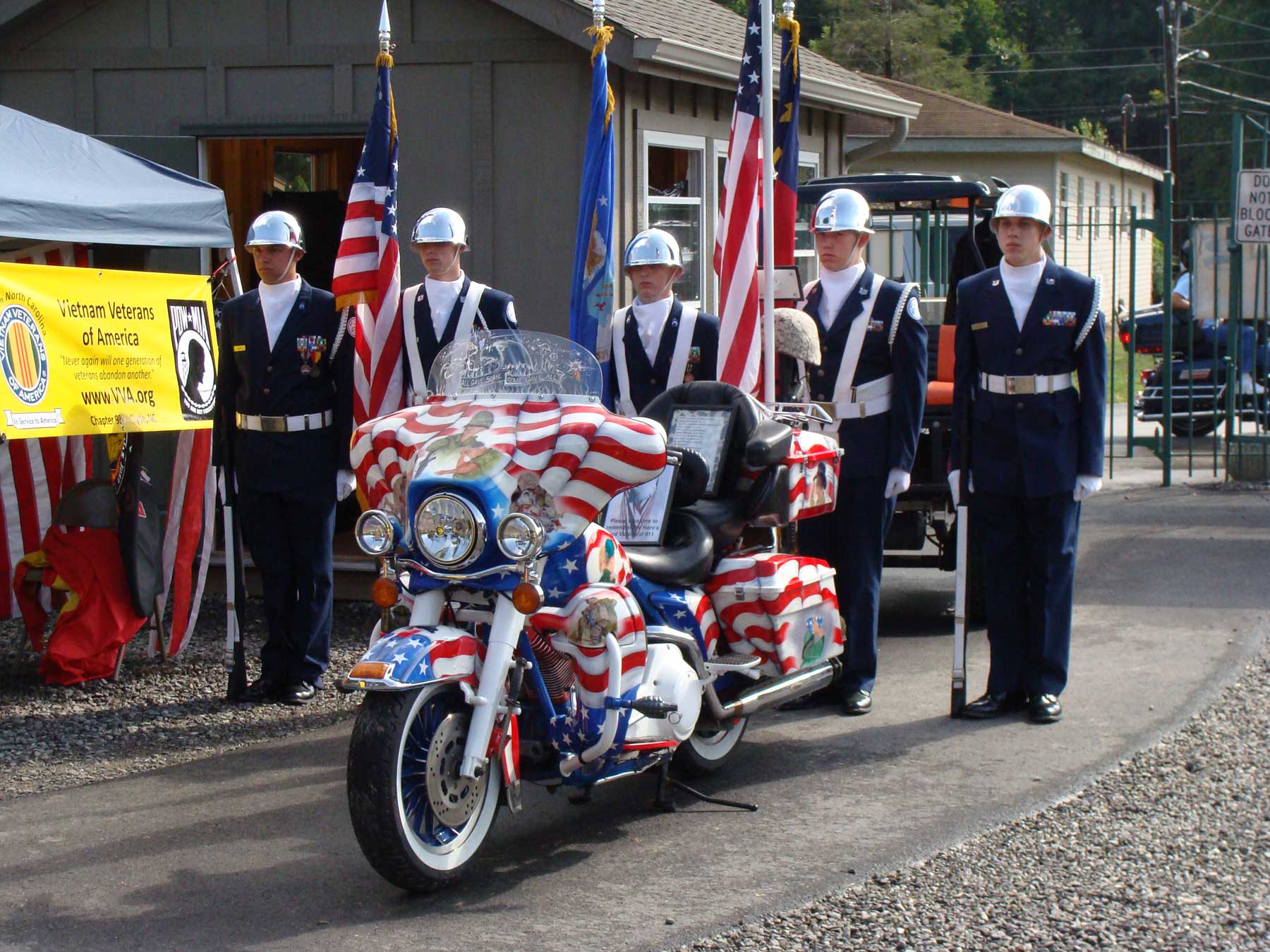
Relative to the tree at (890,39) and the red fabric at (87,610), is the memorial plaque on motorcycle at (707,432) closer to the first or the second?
the red fabric at (87,610)

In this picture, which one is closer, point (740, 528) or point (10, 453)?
point (740, 528)

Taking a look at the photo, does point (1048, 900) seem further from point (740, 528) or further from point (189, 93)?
point (189, 93)

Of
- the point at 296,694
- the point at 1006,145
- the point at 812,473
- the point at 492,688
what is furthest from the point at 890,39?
the point at 492,688

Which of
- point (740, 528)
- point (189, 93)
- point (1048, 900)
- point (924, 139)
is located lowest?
point (1048, 900)

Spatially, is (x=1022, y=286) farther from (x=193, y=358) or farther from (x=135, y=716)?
(x=135, y=716)

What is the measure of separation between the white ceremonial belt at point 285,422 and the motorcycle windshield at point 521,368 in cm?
231

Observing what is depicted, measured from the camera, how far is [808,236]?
13.3 metres

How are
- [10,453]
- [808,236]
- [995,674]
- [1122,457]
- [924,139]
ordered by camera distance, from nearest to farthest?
[995,674] < [10,453] < [808,236] < [1122,457] < [924,139]

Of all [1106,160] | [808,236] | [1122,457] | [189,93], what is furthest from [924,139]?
[189,93]

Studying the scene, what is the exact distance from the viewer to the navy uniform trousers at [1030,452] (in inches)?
270

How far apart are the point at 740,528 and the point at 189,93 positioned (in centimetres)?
610

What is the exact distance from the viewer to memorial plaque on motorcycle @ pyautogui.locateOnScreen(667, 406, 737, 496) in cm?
616

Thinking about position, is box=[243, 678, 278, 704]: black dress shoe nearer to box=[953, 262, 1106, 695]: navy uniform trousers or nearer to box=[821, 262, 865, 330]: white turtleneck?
box=[821, 262, 865, 330]: white turtleneck

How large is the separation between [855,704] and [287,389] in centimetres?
295
